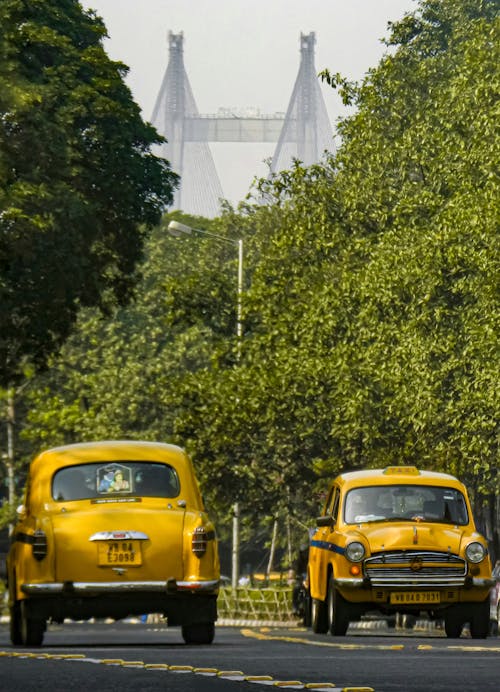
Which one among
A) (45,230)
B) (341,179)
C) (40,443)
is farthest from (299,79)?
(45,230)

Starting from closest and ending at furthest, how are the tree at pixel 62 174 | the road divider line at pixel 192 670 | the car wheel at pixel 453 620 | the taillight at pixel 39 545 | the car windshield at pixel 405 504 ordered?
the road divider line at pixel 192 670, the taillight at pixel 39 545, the car wheel at pixel 453 620, the car windshield at pixel 405 504, the tree at pixel 62 174

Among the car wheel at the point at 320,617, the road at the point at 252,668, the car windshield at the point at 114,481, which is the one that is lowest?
the car wheel at the point at 320,617

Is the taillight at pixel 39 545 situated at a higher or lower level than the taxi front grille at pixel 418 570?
higher

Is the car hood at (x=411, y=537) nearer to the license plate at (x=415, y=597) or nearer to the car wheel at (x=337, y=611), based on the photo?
the license plate at (x=415, y=597)

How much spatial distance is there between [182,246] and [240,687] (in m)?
66.7

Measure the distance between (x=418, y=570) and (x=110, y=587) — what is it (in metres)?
4.55

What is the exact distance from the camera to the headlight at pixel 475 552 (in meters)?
21.4

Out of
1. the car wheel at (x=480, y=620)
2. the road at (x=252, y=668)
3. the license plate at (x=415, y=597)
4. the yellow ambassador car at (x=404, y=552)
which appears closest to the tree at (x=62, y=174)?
the yellow ambassador car at (x=404, y=552)

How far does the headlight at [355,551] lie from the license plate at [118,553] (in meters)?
3.91

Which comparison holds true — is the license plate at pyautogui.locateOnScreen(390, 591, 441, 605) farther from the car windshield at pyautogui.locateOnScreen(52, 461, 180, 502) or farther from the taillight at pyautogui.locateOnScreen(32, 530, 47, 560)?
the taillight at pyautogui.locateOnScreen(32, 530, 47, 560)

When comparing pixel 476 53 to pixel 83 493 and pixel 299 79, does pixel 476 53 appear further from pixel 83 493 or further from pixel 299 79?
pixel 299 79

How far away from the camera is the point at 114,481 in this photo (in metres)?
18.8

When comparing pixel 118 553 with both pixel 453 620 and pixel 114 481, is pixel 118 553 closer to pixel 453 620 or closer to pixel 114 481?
pixel 114 481

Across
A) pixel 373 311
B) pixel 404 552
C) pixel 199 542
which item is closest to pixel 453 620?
pixel 404 552
